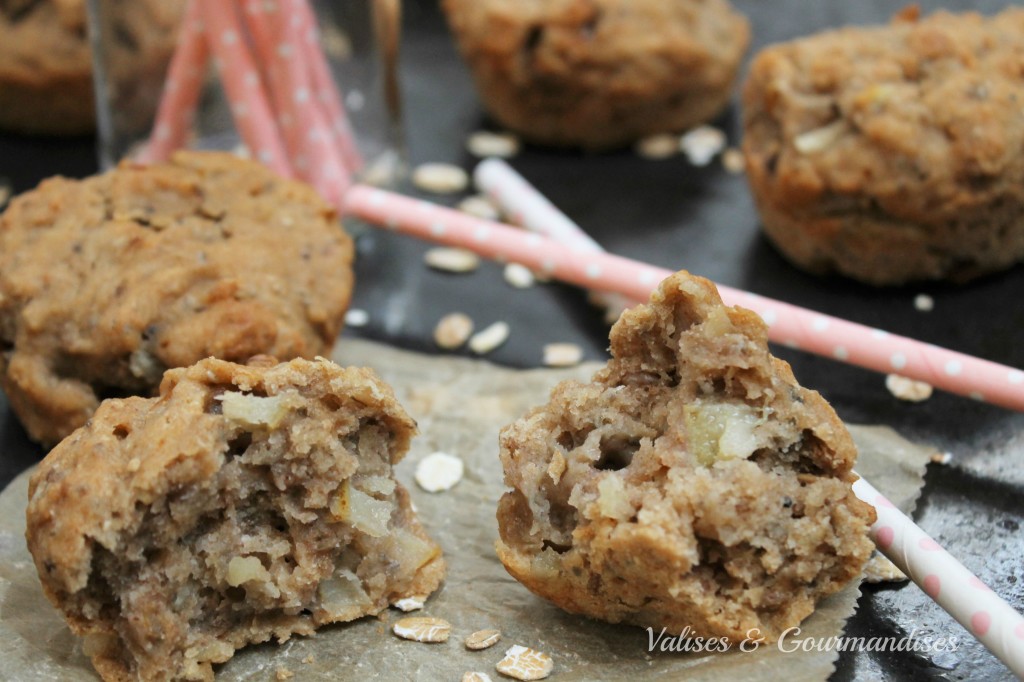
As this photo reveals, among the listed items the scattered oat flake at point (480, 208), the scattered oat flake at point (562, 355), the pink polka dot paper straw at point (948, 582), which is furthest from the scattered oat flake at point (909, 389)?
the scattered oat flake at point (480, 208)

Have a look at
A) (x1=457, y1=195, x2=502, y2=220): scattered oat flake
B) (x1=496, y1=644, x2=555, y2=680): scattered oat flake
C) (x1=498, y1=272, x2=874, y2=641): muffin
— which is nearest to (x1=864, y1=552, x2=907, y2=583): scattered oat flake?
(x1=498, y1=272, x2=874, y2=641): muffin

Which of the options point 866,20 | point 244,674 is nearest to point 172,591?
point 244,674

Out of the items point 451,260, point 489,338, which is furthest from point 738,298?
point 451,260

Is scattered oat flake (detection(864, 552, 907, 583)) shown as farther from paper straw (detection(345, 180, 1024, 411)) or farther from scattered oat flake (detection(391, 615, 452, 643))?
scattered oat flake (detection(391, 615, 452, 643))

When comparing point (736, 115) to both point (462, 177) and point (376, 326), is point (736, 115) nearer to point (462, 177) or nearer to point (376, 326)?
point (462, 177)

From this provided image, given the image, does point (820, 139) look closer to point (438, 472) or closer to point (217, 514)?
point (438, 472)

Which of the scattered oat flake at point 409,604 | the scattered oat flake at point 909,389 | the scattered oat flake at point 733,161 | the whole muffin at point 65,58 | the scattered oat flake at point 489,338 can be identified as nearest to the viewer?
the scattered oat flake at point 409,604

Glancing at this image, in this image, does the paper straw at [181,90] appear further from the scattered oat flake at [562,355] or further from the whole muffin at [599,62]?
the scattered oat flake at [562,355]
